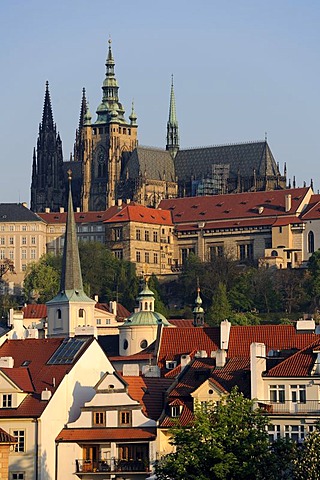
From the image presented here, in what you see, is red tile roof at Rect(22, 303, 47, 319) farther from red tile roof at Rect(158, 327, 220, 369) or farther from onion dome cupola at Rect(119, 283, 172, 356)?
red tile roof at Rect(158, 327, 220, 369)

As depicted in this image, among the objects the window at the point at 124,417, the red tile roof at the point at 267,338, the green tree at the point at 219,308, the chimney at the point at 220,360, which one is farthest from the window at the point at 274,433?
the green tree at the point at 219,308

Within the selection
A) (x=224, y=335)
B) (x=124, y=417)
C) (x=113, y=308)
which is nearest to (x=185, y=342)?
(x=224, y=335)

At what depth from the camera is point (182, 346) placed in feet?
302

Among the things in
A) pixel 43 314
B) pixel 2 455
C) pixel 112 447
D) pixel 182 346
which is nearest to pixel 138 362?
pixel 182 346

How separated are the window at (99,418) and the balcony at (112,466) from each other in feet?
4.47

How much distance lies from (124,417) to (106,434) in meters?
0.86

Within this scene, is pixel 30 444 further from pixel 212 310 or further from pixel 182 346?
pixel 212 310

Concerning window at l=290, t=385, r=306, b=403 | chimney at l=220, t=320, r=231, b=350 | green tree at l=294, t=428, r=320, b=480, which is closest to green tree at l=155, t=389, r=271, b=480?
green tree at l=294, t=428, r=320, b=480

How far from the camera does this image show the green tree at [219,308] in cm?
16875

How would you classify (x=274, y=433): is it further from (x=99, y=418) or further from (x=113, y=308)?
(x=113, y=308)

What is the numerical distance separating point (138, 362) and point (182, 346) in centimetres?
601

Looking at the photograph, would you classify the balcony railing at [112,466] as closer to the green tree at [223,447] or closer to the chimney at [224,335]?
the green tree at [223,447]

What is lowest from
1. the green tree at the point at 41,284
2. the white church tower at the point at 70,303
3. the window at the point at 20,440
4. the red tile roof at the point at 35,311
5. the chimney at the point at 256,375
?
the window at the point at 20,440

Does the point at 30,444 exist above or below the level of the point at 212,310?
below
